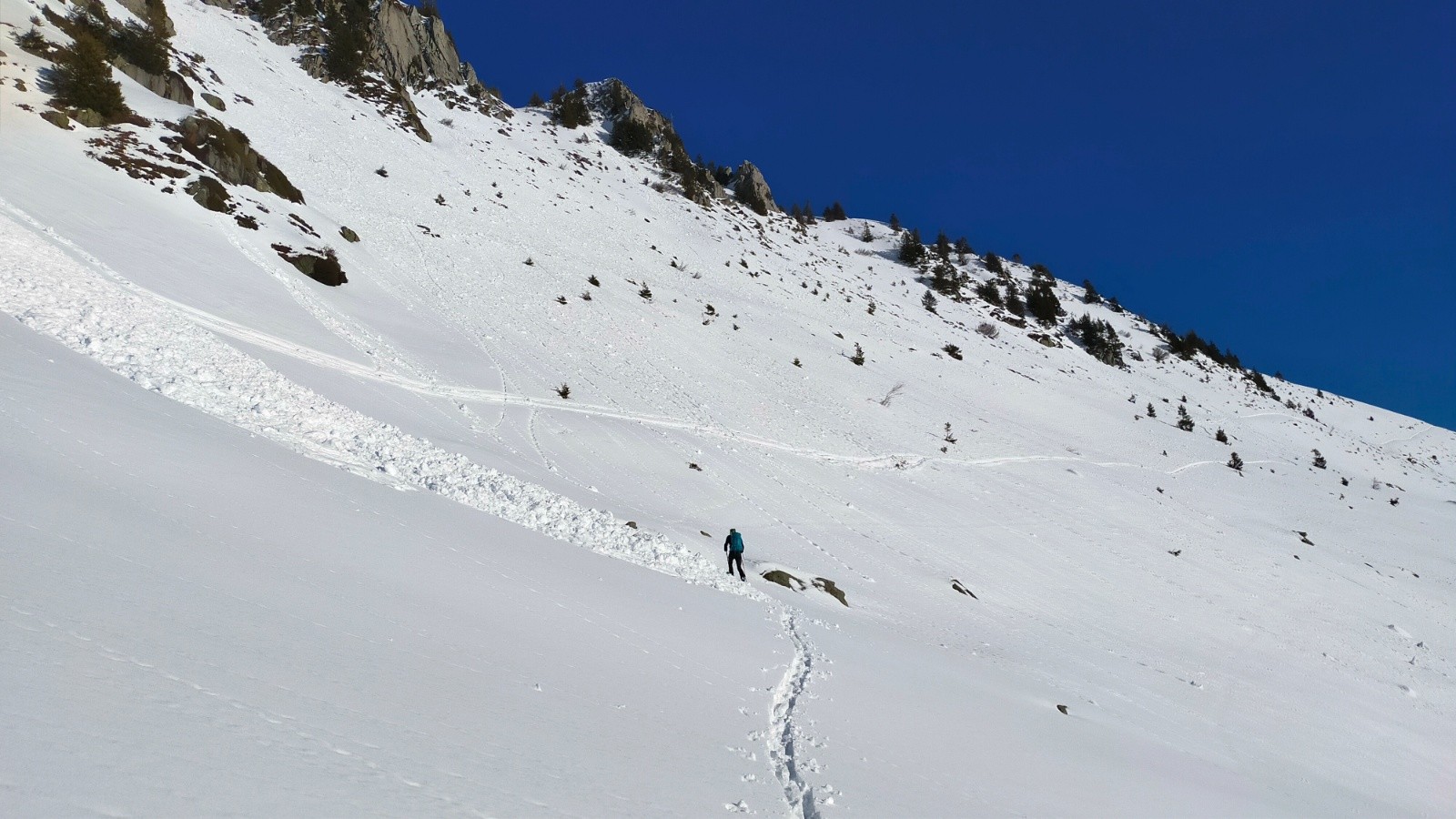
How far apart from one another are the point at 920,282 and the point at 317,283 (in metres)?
51.9

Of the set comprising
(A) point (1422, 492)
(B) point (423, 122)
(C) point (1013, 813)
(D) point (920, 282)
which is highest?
(D) point (920, 282)

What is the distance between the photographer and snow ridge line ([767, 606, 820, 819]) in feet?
17.6

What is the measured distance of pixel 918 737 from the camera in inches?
293

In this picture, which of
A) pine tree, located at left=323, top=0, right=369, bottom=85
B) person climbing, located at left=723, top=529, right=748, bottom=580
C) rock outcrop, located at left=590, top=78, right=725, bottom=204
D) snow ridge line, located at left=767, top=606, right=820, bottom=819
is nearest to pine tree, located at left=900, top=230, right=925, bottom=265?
rock outcrop, located at left=590, top=78, right=725, bottom=204

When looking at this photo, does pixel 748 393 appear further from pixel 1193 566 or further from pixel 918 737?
pixel 918 737

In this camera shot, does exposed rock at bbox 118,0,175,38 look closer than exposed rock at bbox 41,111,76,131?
No

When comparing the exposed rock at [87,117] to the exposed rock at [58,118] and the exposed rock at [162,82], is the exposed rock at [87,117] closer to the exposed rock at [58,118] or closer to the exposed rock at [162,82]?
the exposed rock at [58,118]

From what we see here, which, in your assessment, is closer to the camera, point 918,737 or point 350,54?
point 918,737

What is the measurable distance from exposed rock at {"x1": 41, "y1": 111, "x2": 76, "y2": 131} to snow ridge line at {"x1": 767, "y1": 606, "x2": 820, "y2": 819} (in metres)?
27.1

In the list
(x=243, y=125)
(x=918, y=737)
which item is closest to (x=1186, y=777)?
(x=918, y=737)

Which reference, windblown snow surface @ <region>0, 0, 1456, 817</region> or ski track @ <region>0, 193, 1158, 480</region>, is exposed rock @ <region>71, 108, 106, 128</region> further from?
ski track @ <region>0, 193, 1158, 480</region>

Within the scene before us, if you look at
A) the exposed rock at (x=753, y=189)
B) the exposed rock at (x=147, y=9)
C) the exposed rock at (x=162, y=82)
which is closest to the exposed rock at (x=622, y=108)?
the exposed rock at (x=753, y=189)

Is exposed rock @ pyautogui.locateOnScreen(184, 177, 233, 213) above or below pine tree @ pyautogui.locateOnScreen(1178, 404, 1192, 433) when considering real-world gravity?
below

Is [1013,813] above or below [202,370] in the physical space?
below
